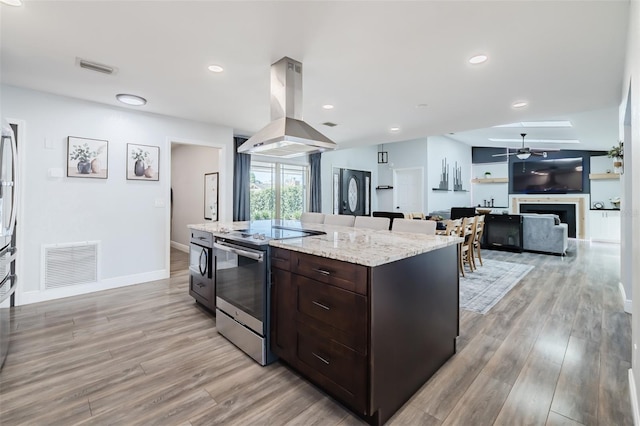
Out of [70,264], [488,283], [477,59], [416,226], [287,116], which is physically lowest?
[488,283]

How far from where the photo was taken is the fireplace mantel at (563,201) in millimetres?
8562

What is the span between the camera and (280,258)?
2.08 metres

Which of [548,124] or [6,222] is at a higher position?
[548,124]

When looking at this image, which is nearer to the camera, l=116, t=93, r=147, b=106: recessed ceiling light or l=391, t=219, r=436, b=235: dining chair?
l=391, t=219, r=436, b=235: dining chair

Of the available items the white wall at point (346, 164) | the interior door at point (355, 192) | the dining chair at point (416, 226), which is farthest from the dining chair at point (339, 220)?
the interior door at point (355, 192)

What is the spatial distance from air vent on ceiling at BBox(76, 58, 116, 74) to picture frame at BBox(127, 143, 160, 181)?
56.7 inches

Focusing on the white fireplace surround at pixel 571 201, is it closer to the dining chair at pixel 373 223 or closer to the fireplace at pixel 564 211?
the fireplace at pixel 564 211

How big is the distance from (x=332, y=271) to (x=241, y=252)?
925 mm

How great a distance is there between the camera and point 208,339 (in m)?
2.56

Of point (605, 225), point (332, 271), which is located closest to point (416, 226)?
point (332, 271)

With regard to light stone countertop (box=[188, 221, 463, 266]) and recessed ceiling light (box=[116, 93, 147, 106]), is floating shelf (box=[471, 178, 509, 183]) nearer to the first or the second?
light stone countertop (box=[188, 221, 463, 266])

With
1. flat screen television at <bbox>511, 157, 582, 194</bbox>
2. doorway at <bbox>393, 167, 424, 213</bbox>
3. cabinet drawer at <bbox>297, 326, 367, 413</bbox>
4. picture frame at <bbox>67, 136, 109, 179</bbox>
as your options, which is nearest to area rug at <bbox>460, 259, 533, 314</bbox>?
cabinet drawer at <bbox>297, 326, 367, 413</bbox>

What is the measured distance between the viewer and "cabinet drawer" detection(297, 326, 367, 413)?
1.57 meters

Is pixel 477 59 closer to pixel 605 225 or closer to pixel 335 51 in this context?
pixel 335 51
